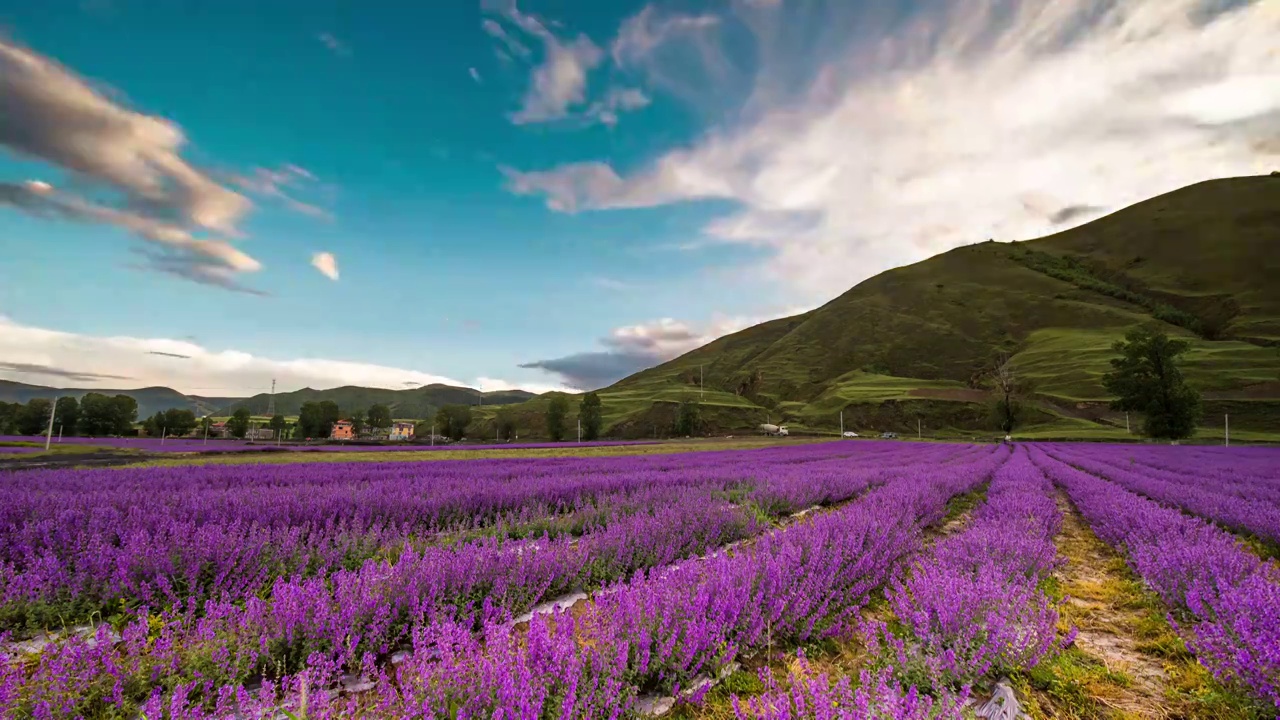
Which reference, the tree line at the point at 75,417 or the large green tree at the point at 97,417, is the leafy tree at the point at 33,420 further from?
the large green tree at the point at 97,417

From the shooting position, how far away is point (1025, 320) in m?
129

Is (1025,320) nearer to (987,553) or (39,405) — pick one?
A: (987,553)

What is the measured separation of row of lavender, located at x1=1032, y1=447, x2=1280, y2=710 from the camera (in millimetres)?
2303

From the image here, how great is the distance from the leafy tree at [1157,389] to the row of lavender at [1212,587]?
44946 millimetres

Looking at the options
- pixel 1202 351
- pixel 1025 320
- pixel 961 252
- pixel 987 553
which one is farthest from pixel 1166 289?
pixel 987 553

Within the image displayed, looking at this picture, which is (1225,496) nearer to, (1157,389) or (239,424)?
(1157,389)

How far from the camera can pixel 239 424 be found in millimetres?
89125

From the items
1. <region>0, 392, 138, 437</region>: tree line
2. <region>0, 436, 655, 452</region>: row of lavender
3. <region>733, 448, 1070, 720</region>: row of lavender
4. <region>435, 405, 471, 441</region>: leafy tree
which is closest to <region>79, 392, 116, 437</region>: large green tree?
<region>0, 392, 138, 437</region>: tree line

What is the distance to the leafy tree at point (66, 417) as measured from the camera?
62.7m

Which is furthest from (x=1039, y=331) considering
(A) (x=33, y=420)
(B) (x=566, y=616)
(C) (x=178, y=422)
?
(A) (x=33, y=420)

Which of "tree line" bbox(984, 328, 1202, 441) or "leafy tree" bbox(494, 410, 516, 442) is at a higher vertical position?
"tree line" bbox(984, 328, 1202, 441)

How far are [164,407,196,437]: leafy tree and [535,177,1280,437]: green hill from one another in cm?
6866

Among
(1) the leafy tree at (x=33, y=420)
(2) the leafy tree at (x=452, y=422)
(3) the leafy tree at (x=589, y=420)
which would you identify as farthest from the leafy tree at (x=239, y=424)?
(3) the leafy tree at (x=589, y=420)

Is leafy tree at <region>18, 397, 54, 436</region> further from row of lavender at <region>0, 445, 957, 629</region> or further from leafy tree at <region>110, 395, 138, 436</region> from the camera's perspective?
row of lavender at <region>0, 445, 957, 629</region>
